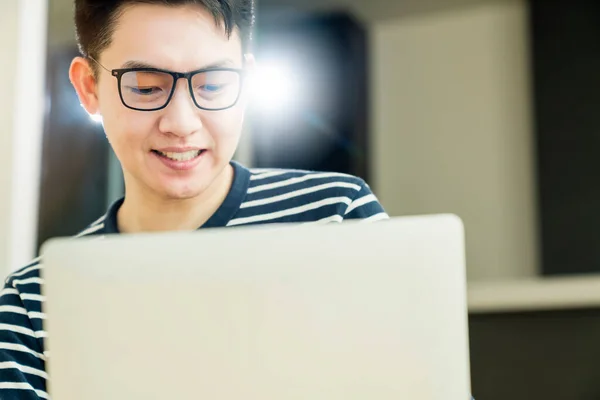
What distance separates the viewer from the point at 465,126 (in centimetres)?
357

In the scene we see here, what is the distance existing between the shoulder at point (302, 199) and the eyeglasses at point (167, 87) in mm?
145

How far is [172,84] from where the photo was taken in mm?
997

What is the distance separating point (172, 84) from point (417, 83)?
281 cm

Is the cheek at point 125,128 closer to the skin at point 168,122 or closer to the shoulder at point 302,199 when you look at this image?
the skin at point 168,122

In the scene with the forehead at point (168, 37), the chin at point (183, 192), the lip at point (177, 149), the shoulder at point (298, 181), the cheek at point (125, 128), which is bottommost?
the chin at point (183, 192)

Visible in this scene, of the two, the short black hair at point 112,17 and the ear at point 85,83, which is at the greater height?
the short black hair at point 112,17

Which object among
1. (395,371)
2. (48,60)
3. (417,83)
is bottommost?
(395,371)

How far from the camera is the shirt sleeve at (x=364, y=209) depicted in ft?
3.38

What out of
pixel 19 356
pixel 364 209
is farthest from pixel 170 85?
pixel 19 356

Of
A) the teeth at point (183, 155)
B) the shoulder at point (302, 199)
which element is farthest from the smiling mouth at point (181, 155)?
the shoulder at point (302, 199)

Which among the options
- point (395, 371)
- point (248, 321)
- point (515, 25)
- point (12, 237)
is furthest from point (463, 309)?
point (515, 25)

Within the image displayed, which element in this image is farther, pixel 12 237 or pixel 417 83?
pixel 417 83

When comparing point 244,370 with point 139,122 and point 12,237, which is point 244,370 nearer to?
point 139,122

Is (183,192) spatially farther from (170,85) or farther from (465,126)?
(465,126)
